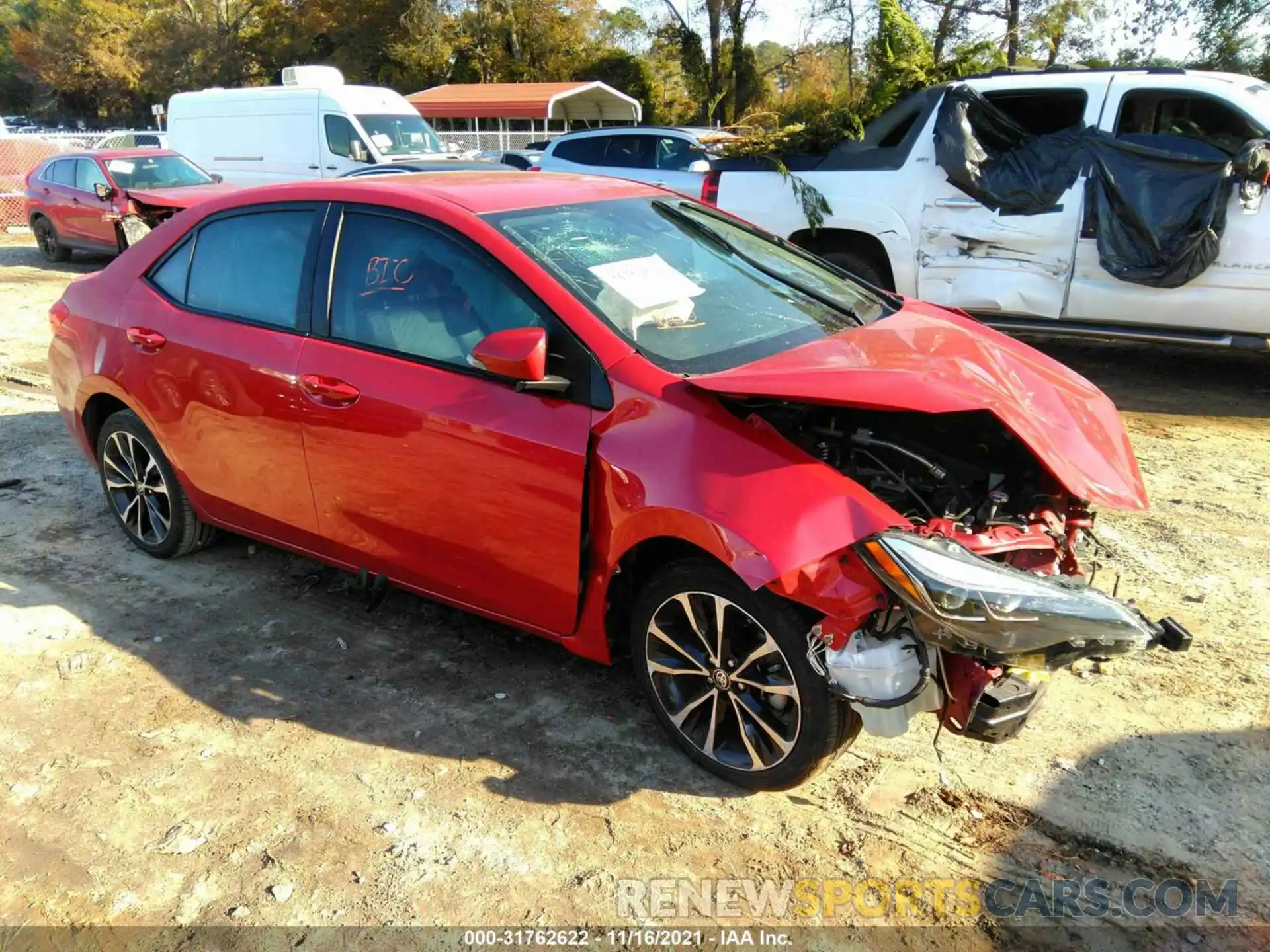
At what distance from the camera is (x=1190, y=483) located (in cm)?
511

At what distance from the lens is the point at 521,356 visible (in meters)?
2.84

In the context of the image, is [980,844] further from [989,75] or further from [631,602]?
[989,75]

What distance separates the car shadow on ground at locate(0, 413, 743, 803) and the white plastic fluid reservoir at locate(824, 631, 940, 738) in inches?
24.7

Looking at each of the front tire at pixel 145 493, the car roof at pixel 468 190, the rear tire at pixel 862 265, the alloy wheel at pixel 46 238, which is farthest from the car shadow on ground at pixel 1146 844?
the alloy wheel at pixel 46 238

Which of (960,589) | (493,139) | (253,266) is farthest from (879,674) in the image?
(493,139)

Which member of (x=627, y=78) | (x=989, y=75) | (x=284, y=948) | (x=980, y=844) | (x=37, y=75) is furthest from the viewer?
(x=37, y=75)

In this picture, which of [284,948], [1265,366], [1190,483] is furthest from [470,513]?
[1265,366]

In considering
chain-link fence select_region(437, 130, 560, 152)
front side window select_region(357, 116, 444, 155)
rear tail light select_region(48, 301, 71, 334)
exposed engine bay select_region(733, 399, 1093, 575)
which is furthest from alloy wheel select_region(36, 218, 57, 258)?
exposed engine bay select_region(733, 399, 1093, 575)

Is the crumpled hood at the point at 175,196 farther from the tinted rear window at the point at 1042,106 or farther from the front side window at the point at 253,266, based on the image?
the tinted rear window at the point at 1042,106

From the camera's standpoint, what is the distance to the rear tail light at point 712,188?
8070 millimetres

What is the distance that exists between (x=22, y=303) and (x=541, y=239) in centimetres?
1044

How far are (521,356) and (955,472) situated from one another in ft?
4.73

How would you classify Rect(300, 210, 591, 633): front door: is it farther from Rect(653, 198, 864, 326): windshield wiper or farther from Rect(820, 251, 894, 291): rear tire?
Rect(820, 251, 894, 291): rear tire

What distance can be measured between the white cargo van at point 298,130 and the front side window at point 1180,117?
34.5 feet
